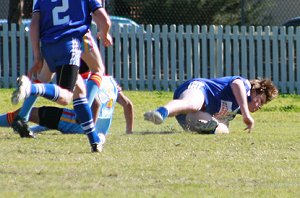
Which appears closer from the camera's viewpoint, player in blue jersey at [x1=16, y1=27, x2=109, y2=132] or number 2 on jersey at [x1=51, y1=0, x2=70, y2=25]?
number 2 on jersey at [x1=51, y1=0, x2=70, y2=25]

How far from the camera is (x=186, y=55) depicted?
21406 mm

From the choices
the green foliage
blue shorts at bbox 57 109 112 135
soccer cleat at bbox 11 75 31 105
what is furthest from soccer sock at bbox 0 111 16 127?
the green foliage

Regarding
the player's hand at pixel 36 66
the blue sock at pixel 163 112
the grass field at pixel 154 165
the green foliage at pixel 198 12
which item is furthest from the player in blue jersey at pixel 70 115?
the green foliage at pixel 198 12

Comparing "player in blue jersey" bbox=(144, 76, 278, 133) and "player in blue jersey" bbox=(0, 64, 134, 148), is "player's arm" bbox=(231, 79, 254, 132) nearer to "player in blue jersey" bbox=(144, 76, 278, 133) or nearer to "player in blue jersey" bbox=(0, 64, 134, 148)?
"player in blue jersey" bbox=(144, 76, 278, 133)

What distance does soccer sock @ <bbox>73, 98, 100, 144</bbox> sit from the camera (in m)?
9.17

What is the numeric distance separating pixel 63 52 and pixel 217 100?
2.96 m

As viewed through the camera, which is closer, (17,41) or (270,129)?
(270,129)

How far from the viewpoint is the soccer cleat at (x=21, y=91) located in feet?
28.3

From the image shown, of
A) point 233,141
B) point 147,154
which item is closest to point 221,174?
point 147,154

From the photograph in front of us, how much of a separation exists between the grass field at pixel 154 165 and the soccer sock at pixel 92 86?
0.46 meters

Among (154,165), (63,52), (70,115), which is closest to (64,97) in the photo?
(63,52)

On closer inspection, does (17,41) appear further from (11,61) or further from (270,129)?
(270,129)

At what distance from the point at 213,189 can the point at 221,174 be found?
725 millimetres

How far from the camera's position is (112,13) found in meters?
28.5
